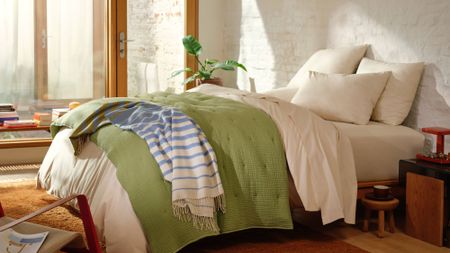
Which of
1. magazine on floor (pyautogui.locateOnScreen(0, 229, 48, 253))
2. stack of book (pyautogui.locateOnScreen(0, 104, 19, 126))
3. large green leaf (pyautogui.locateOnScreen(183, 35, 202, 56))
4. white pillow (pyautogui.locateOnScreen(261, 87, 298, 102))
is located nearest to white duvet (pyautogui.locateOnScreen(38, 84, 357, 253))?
magazine on floor (pyautogui.locateOnScreen(0, 229, 48, 253))

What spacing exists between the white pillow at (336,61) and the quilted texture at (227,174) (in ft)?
4.23

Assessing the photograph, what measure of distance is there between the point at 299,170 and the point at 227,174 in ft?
1.41

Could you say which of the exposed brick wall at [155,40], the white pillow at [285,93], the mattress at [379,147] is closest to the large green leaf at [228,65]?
the exposed brick wall at [155,40]

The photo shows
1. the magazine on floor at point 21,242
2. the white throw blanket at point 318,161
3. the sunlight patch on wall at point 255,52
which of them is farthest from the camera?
the sunlight patch on wall at point 255,52

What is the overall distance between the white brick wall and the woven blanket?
1720mm

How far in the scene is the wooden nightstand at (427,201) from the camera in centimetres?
387

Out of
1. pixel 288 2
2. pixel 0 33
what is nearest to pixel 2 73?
pixel 0 33

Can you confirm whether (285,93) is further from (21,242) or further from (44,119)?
(21,242)

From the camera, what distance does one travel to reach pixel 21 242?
286 cm

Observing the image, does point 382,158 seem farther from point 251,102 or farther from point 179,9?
point 179,9

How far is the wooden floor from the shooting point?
12.7 ft

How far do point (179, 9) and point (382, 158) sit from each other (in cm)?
349

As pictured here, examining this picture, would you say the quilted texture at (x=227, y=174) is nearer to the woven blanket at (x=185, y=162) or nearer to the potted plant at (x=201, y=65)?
the woven blanket at (x=185, y=162)

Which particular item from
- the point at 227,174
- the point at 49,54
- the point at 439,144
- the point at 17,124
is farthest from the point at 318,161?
the point at 49,54
